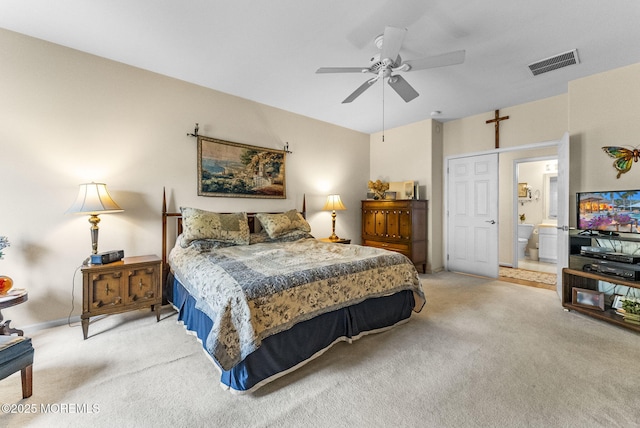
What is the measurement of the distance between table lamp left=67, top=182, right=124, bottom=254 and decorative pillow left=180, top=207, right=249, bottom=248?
0.69m

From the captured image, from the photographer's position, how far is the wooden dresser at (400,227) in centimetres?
455

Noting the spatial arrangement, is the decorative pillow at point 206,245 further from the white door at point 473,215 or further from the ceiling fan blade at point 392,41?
the white door at point 473,215

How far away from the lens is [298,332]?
1.99 m

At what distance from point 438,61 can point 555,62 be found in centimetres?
179

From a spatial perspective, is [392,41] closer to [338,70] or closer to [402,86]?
[338,70]

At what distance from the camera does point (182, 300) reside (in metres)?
2.72

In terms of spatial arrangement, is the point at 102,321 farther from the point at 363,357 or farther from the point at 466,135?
the point at 466,135

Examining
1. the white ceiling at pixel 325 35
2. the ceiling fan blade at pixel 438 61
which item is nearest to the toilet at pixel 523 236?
the white ceiling at pixel 325 35

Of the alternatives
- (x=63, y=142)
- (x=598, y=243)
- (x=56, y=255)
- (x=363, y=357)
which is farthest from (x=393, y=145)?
(x=56, y=255)

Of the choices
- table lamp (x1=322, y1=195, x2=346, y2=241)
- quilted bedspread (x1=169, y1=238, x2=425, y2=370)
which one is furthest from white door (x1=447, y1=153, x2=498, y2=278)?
quilted bedspread (x1=169, y1=238, x2=425, y2=370)

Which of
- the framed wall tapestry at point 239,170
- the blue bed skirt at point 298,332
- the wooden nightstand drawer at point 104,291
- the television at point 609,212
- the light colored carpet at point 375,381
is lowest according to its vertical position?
the light colored carpet at point 375,381

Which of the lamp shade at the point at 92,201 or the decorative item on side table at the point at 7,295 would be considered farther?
the lamp shade at the point at 92,201

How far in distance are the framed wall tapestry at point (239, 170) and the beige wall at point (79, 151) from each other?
0.37ft

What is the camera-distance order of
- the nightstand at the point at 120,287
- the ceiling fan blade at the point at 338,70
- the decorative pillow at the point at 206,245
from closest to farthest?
the ceiling fan blade at the point at 338,70, the nightstand at the point at 120,287, the decorative pillow at the point at 206,245
